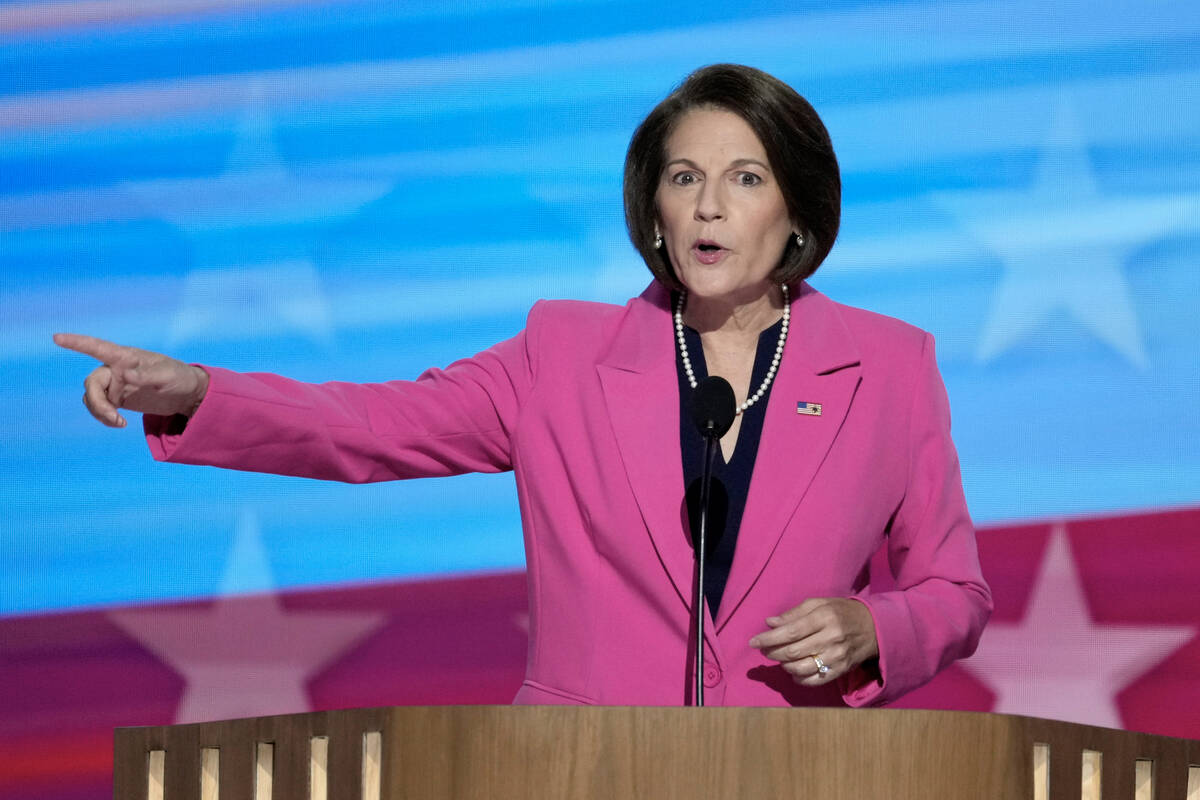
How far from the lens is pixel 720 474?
7.02 feet

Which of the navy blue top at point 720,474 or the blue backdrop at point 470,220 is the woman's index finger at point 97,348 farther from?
the blue backdrop at point 470,220

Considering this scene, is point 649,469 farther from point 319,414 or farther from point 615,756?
point 615,756

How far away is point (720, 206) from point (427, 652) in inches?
58.4

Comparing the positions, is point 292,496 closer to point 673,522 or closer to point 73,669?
point 73,669

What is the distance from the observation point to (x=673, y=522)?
2.07 meters

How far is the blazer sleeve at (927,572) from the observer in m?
1.91

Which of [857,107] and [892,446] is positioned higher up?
[857,107]

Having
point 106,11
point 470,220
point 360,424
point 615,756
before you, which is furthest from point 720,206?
point 106,11

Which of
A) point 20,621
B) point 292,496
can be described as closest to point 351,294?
point 292,496

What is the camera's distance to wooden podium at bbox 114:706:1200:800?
4.89 ft

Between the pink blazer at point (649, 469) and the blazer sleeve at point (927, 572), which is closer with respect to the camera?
the blazer sleeve at point (927, 572)

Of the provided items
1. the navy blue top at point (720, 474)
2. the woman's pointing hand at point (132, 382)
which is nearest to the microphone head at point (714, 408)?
the navy blue top at point (720, 474)

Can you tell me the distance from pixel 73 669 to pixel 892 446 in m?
1.95

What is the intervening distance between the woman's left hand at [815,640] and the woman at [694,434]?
0.10 m
